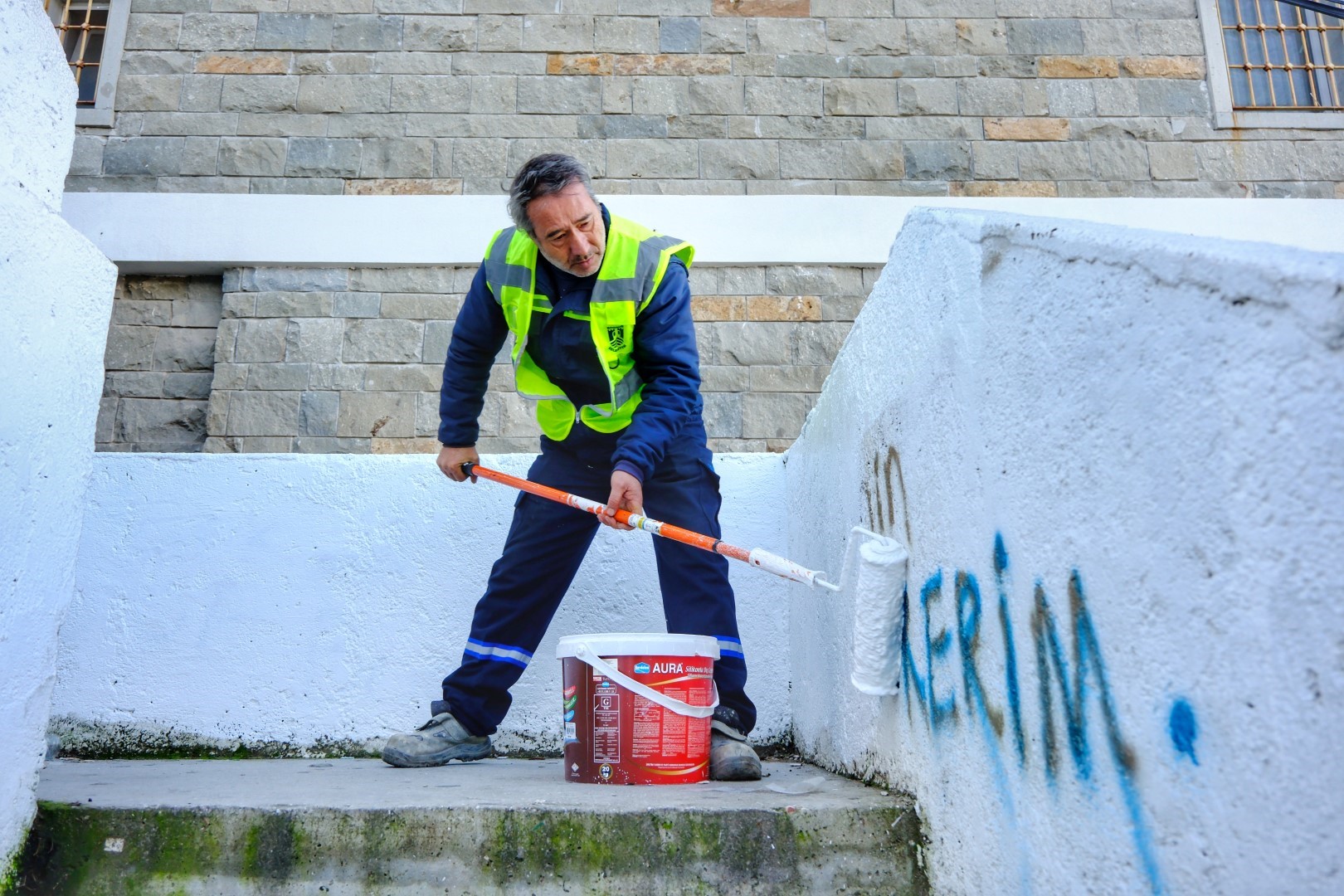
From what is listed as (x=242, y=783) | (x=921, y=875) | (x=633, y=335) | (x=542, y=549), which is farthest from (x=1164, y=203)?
(x=242, y=783)

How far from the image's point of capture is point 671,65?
512cm

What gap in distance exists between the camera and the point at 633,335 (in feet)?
8.96

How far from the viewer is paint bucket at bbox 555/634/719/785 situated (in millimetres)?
2297

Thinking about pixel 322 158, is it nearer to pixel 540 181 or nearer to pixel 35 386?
pixel 540 181

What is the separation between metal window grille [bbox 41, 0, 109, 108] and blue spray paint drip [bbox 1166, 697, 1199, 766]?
580cm

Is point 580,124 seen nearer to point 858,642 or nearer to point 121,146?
point 121,146

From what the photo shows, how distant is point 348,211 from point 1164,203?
3.96 metres

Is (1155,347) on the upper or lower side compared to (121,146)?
lower

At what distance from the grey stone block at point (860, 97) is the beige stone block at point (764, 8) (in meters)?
0.43

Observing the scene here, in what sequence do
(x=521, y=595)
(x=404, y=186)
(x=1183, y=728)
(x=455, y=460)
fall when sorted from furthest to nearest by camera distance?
(x=404, y=186), (x=455, y=460), (x=521, y=595), (x=1183, y=728)

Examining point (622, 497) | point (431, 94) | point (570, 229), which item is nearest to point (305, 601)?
point (622, 497)

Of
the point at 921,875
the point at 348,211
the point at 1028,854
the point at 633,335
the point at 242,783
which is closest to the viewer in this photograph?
the point at 1028,854

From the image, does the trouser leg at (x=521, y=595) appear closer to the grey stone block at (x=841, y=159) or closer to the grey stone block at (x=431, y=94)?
the grey stone block at (x=841, y=159)

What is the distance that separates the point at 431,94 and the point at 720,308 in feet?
5.96
